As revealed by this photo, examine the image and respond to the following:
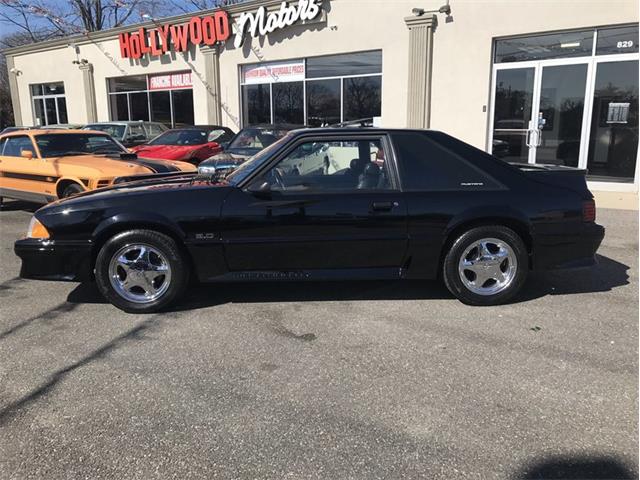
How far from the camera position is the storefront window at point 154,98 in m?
19.3

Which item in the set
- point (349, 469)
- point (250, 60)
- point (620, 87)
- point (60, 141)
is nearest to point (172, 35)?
point (250, 60)

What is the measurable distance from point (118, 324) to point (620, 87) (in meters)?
11.1

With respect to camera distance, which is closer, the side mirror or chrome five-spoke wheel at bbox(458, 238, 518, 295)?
the side mirror

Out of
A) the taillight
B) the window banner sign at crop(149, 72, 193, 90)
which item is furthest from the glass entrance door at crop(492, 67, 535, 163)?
the window banner sign at crop(149, 72, 193, 90)

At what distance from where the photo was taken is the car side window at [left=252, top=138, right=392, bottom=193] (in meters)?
4.33

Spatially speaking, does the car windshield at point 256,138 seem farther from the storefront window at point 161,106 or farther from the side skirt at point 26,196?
the storefront window at point 161,106

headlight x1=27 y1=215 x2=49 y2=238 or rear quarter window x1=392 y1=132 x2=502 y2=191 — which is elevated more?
rear quarter window x1=392 y1=132 x2=502 y2=191

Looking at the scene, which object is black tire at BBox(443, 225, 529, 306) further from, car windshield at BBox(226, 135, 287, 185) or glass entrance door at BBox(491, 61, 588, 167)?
Result: glass entrance door at BBox(491, 61, 588, 167)

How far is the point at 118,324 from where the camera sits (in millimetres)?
4156

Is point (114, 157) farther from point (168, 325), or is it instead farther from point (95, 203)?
point (168, 325)

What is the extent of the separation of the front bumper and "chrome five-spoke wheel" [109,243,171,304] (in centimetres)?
23

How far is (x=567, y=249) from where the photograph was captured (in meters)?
4.52

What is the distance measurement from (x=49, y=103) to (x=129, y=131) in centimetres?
1279

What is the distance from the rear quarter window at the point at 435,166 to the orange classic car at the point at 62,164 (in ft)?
14.0
